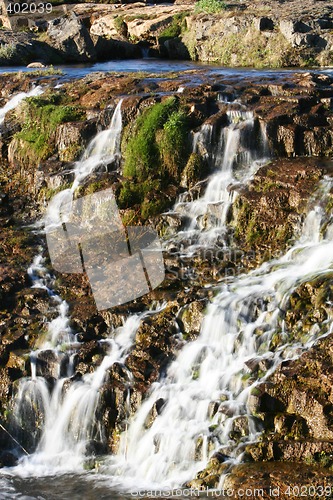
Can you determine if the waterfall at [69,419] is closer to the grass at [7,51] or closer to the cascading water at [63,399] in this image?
the cascading water at [63,399]

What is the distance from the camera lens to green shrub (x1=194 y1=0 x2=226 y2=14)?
2581cm

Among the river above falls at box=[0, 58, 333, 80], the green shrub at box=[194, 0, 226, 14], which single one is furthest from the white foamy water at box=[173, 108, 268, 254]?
the green shrub at box=[194, 0, 226, 14]

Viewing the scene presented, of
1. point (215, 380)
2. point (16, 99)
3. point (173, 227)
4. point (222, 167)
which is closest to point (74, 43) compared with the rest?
point (16, 99)

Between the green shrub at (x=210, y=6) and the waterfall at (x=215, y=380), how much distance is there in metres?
15.7

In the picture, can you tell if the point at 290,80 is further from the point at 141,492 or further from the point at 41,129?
the point at 141,492

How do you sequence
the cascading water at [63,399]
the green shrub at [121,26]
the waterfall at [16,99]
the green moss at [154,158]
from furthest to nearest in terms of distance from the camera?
the green shrub at [121,26] → the waterfall at [16,99] → the green moss at [154,158] → the cascading water at [63,399]

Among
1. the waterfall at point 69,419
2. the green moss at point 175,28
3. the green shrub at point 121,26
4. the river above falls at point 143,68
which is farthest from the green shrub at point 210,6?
the waterfall at point 69,419

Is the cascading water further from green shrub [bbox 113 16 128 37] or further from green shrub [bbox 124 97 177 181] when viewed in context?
green shrub [bbox 113 16 128 37]

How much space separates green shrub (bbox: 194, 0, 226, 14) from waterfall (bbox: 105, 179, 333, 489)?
1567cm

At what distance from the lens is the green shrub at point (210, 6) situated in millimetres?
25812

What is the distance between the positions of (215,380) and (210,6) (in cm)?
1839

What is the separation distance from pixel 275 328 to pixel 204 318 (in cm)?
116

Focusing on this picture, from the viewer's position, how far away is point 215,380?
1095cm

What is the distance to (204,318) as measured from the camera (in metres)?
A: 11.7
